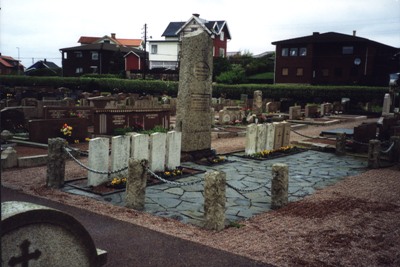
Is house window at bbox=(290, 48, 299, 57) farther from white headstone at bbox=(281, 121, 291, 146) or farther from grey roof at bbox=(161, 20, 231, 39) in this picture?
white headstone at bbox=(281, 121, 291, 146)

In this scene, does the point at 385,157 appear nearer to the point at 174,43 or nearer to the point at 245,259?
the point at 245,259

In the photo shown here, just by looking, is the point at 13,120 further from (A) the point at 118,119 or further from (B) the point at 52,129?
(A) the point at 118,119

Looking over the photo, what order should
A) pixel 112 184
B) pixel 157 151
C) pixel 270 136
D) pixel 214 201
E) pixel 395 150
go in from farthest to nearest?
1. pixel 270 136
2. pixel 395 150
3. pixel 157 151
4. pixel 112 184
5. pixel 214 201

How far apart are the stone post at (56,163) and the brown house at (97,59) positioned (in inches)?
2146

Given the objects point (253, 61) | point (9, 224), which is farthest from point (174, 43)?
point (9, 224)

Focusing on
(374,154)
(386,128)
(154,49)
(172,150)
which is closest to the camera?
(172,150)

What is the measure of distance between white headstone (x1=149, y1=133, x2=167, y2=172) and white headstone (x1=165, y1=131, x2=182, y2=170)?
0.19m

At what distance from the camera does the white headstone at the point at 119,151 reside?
28.5 ft

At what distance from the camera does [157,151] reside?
31.7 ft

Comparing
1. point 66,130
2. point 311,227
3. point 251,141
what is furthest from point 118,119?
point 311,227

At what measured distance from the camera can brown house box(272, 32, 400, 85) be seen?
4500 centimetres

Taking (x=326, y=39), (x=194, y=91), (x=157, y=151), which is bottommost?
(x=157, y=151)

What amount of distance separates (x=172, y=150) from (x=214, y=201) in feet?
13.2

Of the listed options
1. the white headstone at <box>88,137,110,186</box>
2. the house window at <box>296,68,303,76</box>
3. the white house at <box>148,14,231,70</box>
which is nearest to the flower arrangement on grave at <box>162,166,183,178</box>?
the white headstone at <box>88,137,110,186</box>
